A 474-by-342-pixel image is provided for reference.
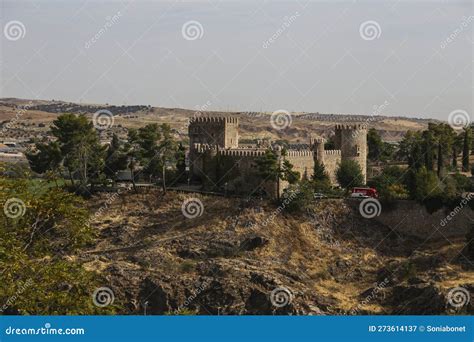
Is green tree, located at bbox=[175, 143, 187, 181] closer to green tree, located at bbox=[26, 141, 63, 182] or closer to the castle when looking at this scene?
the castle

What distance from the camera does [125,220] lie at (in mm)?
63094

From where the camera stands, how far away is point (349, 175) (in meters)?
67.6

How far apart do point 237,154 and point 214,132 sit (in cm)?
487

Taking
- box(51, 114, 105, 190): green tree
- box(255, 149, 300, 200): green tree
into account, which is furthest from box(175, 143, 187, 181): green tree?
box(255, 149, 300, 200): green tree

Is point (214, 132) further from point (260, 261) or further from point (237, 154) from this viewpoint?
point (260, 261)

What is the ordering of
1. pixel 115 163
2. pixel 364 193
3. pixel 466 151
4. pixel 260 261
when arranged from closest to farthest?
pixel 260 261, pixel 364 193, pixel 115 163, pixel 466 151

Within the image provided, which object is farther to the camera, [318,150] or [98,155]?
[98,155]

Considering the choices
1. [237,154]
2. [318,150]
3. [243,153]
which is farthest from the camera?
[318,150]

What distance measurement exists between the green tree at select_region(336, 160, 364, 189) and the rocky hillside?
16.4 ft

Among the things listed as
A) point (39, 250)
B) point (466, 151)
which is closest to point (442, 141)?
point (466, 151)

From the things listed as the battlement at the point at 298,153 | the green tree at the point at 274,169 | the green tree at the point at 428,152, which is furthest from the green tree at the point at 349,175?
the green tree at the point at 274,169

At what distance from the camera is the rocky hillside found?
171ft

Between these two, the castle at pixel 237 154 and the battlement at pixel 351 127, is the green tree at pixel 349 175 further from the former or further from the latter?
the battlement at pixel 351 127

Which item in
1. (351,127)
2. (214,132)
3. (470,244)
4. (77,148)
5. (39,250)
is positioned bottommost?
(39,250)
